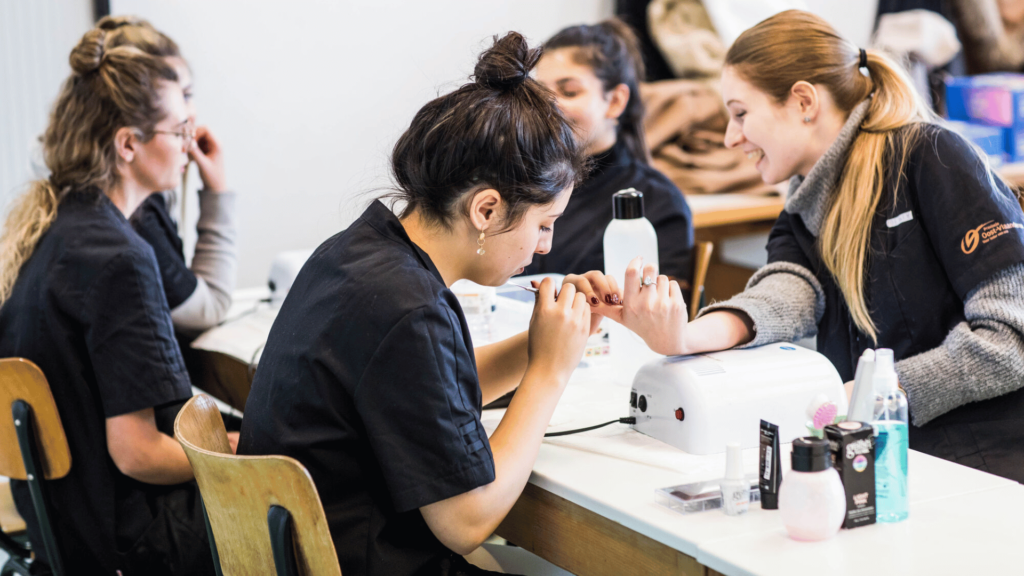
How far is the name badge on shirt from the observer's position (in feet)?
4.96

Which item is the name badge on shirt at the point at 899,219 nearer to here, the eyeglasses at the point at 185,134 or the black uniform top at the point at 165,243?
the eyeglasses at the point at 185,134

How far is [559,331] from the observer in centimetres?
119

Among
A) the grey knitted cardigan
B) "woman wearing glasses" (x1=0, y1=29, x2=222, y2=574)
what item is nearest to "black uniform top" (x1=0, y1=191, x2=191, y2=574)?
"woman wearing glasses" (x1=0, y1=29, x2=222, y2=574)

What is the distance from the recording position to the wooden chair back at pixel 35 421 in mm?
1423

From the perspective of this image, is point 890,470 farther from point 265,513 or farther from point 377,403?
point 265,513

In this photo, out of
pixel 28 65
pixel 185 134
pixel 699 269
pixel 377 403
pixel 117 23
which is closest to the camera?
pixel 377 403

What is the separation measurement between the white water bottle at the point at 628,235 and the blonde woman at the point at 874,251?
7.5 inches

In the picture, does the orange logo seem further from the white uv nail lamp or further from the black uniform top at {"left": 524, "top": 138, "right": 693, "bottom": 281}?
the black uniform top at {"left": 524, "top": 138, "right": 693, "bottom": 281}

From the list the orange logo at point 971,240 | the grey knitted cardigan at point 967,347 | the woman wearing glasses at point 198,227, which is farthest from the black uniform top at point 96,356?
the orange logo at point 971,240

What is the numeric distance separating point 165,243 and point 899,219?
147cm

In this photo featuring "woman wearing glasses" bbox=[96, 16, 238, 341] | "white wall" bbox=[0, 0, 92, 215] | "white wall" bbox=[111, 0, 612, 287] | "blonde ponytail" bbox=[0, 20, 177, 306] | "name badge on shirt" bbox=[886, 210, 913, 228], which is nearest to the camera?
"name badge on shirt" bbox=[886, 210, 913, 228]

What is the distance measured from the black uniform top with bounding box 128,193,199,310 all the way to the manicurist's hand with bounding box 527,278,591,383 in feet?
3.47

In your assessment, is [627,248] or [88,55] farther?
[88,55]

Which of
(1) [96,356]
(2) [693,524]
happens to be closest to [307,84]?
(1) [96,356]
